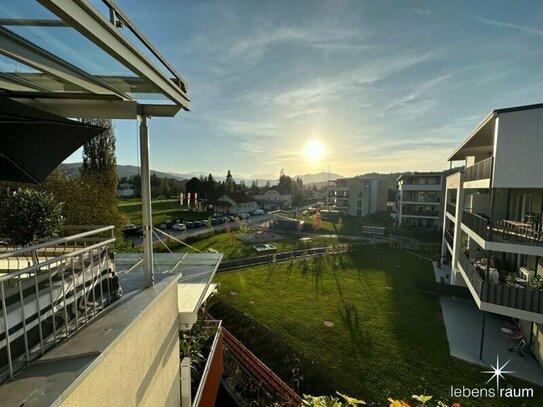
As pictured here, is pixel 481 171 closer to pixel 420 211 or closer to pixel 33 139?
pixel 33 139

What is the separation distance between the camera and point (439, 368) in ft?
31.6

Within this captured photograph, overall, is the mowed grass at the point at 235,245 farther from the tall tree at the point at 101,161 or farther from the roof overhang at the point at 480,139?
the roof overhang at the point at 480,139

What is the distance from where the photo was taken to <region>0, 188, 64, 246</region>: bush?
3.76 m

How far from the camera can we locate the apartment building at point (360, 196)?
53531 mm

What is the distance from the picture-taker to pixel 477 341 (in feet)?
37.1

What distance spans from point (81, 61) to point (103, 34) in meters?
0.70

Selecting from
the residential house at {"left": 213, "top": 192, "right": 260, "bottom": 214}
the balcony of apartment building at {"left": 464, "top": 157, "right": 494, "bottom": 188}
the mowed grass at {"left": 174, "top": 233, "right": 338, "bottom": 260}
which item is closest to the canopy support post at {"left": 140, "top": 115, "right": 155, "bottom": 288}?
the balcony of apartment building at {"left": 464, "top": 157, "right": 494, "bottom": 188}

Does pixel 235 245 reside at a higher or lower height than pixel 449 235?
lower

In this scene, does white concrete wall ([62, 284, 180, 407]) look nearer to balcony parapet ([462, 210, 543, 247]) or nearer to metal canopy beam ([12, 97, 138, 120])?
metal canopy beam ([12, 97, 138, 120])

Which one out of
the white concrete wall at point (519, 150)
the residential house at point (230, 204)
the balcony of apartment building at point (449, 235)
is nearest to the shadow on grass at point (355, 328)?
the white concrete wall at point (519, 150)

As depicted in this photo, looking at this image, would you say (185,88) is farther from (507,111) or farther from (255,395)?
(507,111)

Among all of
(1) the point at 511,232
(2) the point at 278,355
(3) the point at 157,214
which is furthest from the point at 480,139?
(3) the point at 157,214

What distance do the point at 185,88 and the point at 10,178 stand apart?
8.73 feet

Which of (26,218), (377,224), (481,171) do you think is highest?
(481,171)
